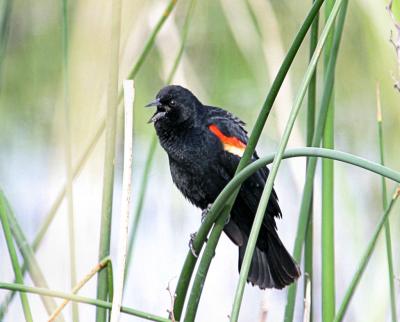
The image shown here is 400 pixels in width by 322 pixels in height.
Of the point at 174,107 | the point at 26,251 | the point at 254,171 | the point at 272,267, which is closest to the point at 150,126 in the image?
the point at 174,107

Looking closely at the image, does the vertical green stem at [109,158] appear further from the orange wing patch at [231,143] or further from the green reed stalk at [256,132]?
the orange wing patch at [231,143]

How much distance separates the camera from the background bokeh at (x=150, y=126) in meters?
2.87

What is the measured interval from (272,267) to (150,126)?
A: 7.02 feet

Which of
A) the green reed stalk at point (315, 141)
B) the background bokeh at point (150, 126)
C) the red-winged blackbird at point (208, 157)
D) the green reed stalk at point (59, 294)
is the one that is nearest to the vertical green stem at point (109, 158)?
the green reed stalk at point (59, 294)

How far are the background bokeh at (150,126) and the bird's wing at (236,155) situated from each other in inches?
13.7

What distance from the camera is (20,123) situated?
3.97 meters

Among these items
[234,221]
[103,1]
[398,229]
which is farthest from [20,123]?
[398,229]

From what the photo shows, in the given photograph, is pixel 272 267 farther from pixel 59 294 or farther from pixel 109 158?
pixel 59 294

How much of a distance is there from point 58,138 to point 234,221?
169cm

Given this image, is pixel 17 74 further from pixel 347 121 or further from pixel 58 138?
pixel 347 121

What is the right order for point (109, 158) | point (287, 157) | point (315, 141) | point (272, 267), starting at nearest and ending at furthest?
1. point (287, 157)
2. point (109, 158)
3. point (315, 141)
4. point (272, 267)

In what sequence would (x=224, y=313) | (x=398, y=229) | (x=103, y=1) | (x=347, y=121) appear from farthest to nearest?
(x=347, y=121) < (x=103, y=1) < (x=224, y=313) < (x=398, y=229)

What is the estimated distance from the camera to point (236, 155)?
91.0 inches

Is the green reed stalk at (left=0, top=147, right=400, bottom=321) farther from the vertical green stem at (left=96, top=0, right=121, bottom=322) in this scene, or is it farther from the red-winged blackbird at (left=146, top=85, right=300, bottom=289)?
the red-winged blackbird at (left=146, top=85, right=300, bottom=289)
